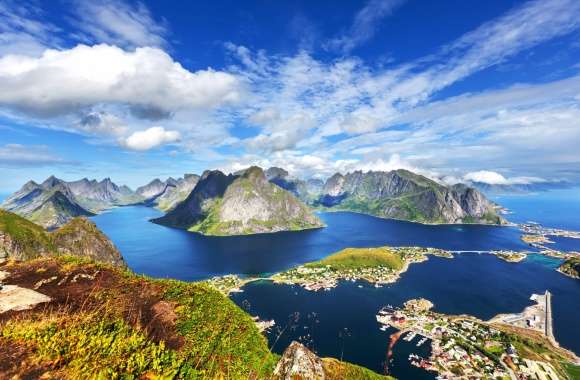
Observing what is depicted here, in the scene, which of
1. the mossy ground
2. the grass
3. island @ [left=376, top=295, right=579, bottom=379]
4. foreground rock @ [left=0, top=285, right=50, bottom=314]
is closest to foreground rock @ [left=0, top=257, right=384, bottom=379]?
the mossy ground

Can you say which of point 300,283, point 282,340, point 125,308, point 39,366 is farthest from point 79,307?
point 300,283

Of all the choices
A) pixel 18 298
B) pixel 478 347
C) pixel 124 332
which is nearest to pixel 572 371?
pixel 478 347

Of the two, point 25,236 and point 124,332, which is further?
point 25,236

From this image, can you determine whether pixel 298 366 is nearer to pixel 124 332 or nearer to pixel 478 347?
pixel 124 332

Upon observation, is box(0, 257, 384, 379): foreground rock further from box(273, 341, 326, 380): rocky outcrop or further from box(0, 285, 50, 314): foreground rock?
box(0, 285, 50, 314): foreground rock

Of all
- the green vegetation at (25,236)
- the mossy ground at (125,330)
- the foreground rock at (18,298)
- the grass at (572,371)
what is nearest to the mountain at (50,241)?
the green vegetation at (25,236)
